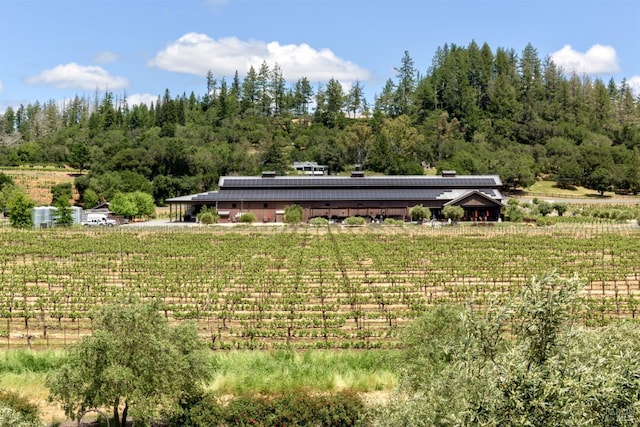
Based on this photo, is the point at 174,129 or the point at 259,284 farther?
the point at 174,129

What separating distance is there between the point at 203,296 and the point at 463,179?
45692 millimetres

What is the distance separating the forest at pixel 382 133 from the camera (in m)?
81.9

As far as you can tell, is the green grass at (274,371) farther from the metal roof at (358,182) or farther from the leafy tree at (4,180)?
the leafy tree at (4,180)

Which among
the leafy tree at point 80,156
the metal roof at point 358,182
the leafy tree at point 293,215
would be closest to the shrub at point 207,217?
the metal roof at point 358,182

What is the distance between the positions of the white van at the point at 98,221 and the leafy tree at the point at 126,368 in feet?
150

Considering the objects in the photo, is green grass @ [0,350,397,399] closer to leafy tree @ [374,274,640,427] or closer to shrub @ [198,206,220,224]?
leafy tree @ [374,274,640,427]

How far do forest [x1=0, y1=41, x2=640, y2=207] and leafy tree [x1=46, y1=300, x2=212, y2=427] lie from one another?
202 feet

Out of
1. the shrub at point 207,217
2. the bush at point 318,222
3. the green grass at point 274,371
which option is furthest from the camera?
the shrub at point 207,217

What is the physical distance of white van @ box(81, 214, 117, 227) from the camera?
55.9m

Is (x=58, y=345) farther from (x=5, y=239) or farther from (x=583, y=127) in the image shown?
(x=583, y=127)

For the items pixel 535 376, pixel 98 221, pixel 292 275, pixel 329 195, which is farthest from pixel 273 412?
pixel 329 195

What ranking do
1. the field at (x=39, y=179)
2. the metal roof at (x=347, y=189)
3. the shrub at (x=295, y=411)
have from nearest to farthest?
the shrub at (x=295, y=411)
the metal roof at (x=347, y=189)
the field at (x=39, y=179)

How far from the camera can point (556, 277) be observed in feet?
26.9

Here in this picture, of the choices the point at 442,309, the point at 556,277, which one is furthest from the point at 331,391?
the point at 556,277
